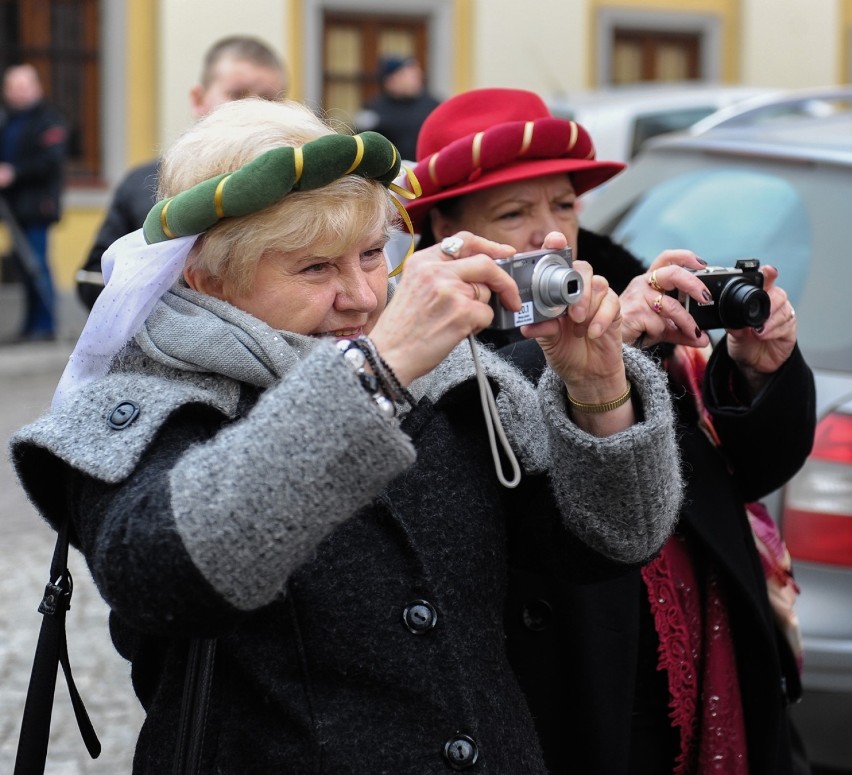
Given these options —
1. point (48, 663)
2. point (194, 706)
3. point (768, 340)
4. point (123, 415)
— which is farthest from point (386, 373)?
point (768, 340)

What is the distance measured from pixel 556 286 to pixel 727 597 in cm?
77

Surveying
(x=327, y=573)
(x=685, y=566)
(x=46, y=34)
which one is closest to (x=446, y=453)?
(x=327, y=573)

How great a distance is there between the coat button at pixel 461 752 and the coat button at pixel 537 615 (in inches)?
16.2

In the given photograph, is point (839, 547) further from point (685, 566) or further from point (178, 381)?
point (178, 381)

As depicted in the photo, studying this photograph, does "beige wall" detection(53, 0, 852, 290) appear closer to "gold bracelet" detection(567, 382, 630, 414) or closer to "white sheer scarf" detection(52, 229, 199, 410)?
"white sheer scarf" detection(52, 229, 199, 410)

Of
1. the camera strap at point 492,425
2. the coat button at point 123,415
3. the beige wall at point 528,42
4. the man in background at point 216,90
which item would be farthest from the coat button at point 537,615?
the beige wall at point 528,42

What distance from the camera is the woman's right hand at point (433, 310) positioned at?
66.4 inches

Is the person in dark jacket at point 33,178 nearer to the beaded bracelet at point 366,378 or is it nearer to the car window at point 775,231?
the car window at point 775,231

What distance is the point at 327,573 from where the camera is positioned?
5.96 ft

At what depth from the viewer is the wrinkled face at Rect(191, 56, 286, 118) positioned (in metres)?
5.02

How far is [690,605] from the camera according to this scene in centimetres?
231

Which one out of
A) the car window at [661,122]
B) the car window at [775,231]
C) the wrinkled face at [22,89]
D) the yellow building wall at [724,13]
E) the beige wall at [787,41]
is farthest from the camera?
the beige wall at [787,41]

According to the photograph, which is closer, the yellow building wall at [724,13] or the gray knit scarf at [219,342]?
the gray knit scarf at [219,342]

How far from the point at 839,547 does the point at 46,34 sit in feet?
38.4
